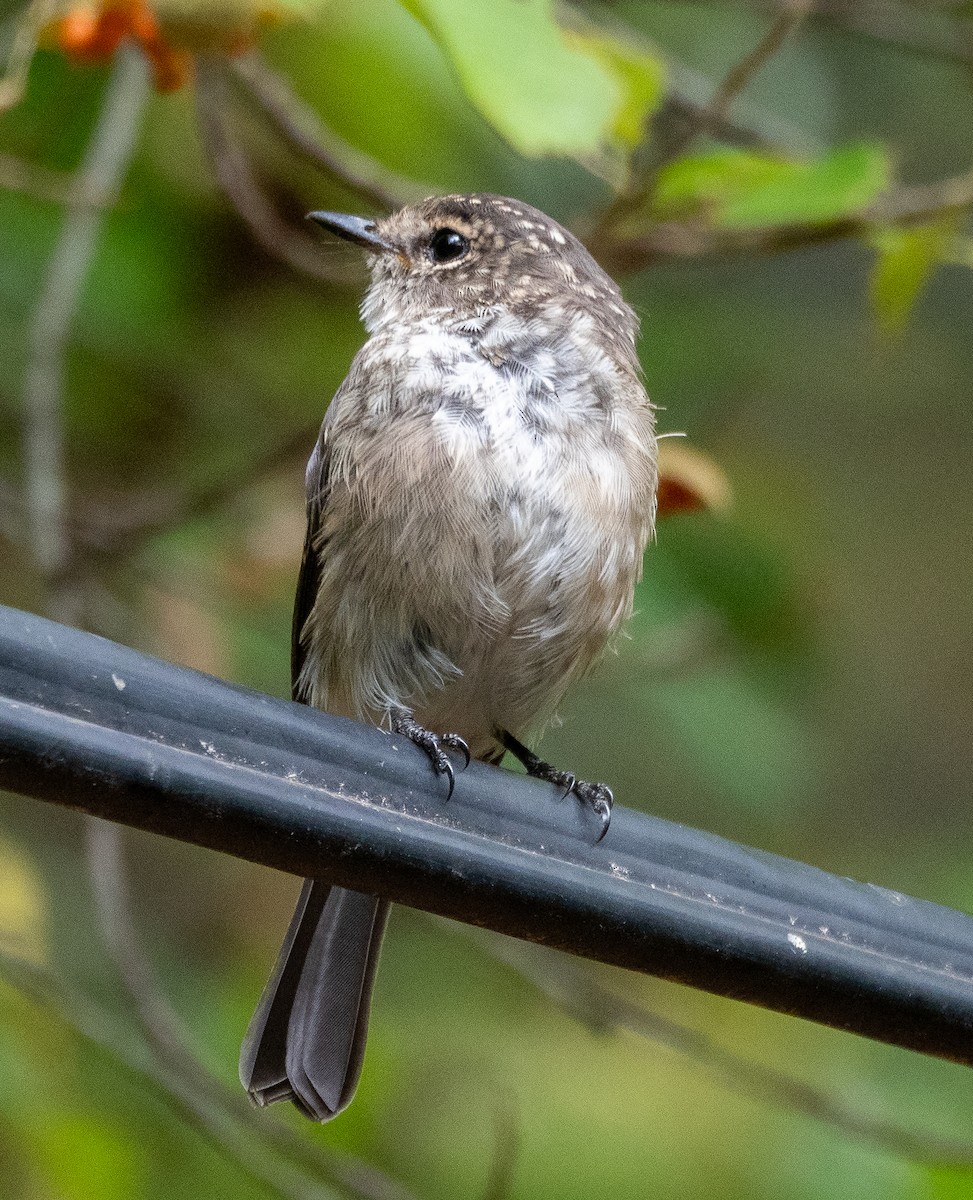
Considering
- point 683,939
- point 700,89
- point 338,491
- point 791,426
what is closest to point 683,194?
point 338,491

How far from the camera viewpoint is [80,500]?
4.82 meters

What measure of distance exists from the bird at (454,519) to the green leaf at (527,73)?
55 centimetres

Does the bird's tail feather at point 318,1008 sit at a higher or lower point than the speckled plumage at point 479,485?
lower

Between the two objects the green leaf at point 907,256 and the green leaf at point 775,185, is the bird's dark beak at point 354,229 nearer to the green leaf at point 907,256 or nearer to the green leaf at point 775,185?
Answer: the green leaf at point 775,185

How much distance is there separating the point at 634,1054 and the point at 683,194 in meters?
2.78

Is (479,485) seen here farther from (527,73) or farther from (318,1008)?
(318,1008)

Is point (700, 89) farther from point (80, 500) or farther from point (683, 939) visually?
point (683, 939)

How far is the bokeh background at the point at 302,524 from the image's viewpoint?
3627 mm

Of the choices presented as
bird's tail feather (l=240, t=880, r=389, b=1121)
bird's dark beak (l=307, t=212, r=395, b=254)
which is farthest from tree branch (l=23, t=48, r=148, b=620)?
bird's tail feather (l=240, t=880, r=389, b=1121)

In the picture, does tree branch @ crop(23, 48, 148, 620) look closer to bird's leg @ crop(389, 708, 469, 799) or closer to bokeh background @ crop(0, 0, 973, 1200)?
bokeh background @ crop(0, 0, 973, 1200)

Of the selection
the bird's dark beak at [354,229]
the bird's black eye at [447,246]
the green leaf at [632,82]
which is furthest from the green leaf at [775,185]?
the bird's dark beak at [354,229]

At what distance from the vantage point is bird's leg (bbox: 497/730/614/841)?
2.77 meters

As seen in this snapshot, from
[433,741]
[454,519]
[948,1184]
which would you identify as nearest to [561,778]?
[454,519]

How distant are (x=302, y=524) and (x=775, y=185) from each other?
66.6 inches
